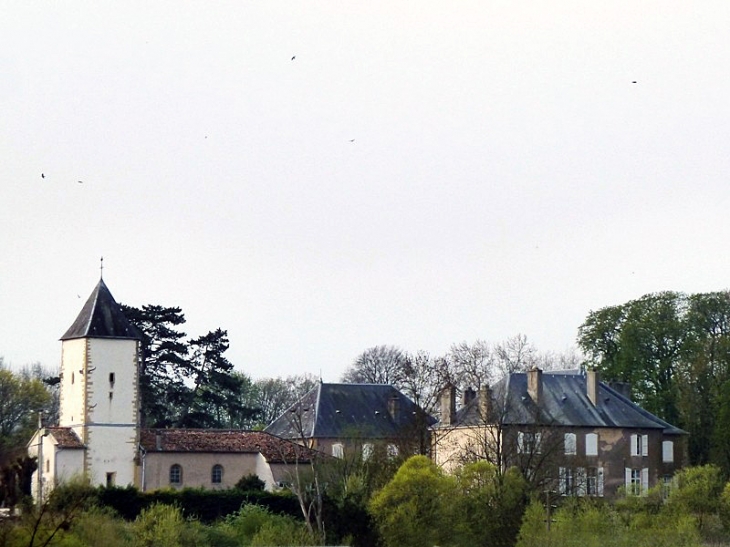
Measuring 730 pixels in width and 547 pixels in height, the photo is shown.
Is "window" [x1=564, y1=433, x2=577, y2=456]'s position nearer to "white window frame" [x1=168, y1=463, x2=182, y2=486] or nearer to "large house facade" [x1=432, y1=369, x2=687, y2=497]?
"large house facade" [x1=432, y1=369, x2=687, y2=497]

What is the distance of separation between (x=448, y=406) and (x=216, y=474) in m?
11.9

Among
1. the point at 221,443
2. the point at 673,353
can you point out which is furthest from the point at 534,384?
the point at 221,443

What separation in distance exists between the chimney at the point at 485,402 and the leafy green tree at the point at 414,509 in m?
14.8

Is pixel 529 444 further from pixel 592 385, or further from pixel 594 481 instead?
pixel 592 385

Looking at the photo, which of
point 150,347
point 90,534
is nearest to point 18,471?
point 90,534

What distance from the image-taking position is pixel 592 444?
57.3 m

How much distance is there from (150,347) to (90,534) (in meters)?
35.7

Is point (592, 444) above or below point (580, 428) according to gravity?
below

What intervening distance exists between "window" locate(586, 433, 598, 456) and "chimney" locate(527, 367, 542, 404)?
267 centimetres

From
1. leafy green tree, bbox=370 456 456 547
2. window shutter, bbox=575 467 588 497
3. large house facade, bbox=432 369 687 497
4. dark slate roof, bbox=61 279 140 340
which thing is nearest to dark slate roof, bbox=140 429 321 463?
dark slate roof, bbox=61 279 140 340

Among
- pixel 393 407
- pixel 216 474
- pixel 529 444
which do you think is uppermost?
pixel 393 407

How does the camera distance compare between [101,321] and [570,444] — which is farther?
[570,444]

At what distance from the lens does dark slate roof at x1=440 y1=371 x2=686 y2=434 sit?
56.1m

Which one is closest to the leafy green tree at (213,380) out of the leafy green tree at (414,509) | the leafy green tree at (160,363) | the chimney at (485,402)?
the leafy green tree at (160,363)
